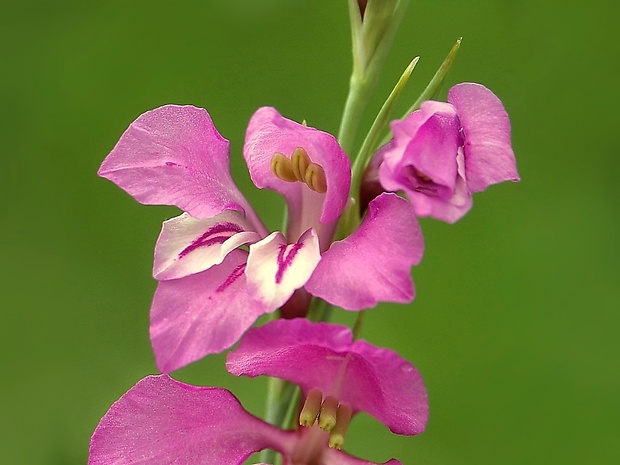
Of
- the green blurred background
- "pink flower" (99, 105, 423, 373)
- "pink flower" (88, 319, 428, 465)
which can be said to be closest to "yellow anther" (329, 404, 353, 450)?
"pink flower" (88, 319, 428, 465)

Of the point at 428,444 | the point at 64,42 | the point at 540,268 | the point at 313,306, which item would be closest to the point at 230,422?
the point at 313,306

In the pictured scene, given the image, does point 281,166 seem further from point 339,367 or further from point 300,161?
point 339,367

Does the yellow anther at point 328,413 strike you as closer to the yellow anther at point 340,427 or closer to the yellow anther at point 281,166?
the yellow anther at point 340,427

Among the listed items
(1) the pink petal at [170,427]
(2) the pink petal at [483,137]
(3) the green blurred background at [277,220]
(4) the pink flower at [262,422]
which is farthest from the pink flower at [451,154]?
(3) the green blurred background at [277,220]

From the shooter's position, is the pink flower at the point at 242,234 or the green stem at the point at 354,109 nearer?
the pink flower at the point at 242,234

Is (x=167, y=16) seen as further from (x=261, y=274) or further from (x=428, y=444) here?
(x=261, y=274)
